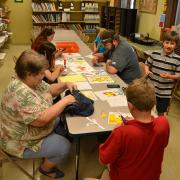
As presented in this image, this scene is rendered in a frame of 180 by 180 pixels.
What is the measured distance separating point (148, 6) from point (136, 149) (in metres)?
4.68

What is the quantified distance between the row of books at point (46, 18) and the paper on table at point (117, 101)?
6000 millimetres

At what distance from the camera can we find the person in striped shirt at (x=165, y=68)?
263cm

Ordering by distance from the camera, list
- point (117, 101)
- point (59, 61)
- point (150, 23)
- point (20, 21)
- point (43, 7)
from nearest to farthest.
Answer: point (117, 101) → point (59, 61) → point (150, 23) → point (43, 7) → point (20, 21)

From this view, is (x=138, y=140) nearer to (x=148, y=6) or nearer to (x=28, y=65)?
(x=28, y=65)

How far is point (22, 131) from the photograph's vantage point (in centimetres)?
172

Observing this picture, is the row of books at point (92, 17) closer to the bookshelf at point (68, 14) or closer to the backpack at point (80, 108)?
the bookshelf at point (68, 14)

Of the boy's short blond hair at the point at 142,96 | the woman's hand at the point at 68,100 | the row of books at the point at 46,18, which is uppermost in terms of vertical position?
the row of books at the point at 46,18

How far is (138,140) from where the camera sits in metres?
1.22

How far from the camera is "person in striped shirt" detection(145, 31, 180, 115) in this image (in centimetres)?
263

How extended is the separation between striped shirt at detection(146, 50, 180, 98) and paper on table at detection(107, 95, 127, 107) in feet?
2.46

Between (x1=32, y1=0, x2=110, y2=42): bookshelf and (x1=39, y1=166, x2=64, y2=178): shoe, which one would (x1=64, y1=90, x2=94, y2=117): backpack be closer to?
(x1=39, y1=166, x2=64, y2=178): shoe

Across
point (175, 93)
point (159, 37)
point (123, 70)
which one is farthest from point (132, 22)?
point (123, 70)

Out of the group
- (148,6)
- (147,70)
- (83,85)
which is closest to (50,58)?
(83,85)

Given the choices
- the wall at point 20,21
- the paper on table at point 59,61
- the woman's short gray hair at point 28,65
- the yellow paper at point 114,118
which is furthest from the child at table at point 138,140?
the wall at point 20,21
